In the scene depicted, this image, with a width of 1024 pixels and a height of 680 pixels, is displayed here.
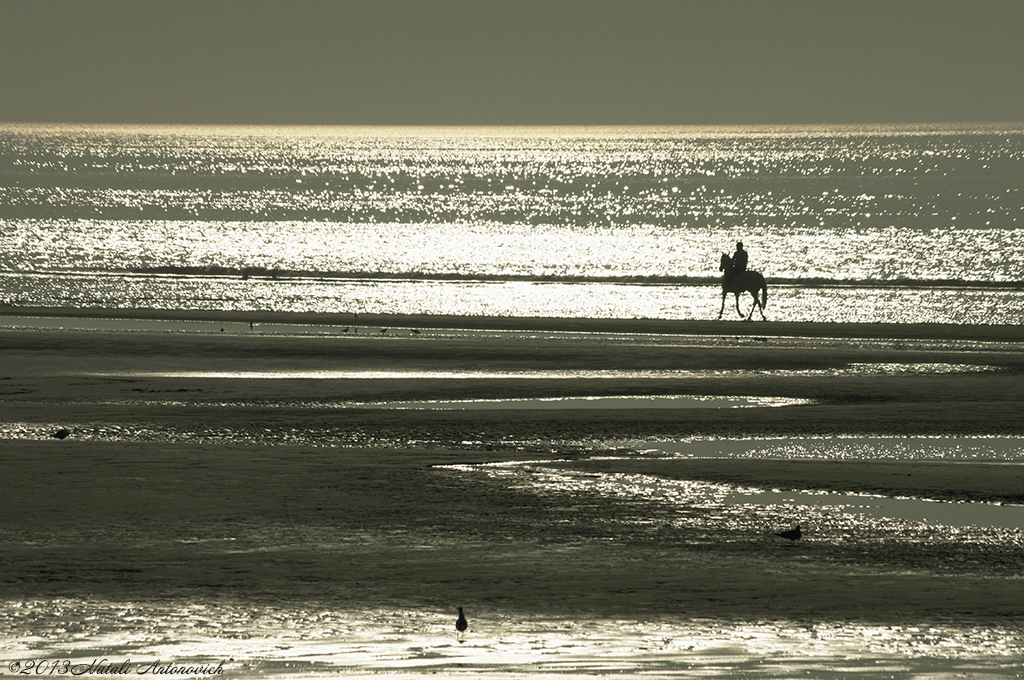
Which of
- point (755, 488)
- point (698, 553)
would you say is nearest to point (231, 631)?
point (698, 553)

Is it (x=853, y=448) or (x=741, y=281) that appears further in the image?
(x=741, y=281)

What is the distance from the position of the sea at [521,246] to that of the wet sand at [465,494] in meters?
13.1

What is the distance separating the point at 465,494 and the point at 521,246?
184 ft

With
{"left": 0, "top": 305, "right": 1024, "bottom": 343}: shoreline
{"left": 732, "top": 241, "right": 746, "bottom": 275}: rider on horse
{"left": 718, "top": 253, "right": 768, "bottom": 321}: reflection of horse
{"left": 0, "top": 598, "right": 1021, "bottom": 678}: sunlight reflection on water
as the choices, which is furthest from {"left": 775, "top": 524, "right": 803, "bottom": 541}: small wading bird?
{"left": 732, "top": 241, "right": 746, "bottom": 275}: rider on horse

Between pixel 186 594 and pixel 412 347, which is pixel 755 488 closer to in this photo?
pixel 186 594

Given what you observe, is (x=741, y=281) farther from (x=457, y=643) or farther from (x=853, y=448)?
(x=457, y=643)

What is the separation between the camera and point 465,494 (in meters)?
13.2

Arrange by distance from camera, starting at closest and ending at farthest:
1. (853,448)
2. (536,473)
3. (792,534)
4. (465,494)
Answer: (792,534)
(465,494)
(536,473)
(853,448)

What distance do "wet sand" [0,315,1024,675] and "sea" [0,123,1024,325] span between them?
13.1 metres

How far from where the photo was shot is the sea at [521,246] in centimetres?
3869

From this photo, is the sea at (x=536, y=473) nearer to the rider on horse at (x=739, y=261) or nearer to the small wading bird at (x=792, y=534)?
the small wading bird at (x=792, y=534)

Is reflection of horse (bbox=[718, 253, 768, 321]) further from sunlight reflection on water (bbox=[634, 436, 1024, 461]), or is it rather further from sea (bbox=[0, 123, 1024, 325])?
sunlight reflection on water (bbox=[634, 436, 1024, 461])

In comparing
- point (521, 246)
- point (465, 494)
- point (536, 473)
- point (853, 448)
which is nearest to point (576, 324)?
point (853, 448)

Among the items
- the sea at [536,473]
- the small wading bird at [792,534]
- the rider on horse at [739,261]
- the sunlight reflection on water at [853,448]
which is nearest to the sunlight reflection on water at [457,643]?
the sea at [536,473]
